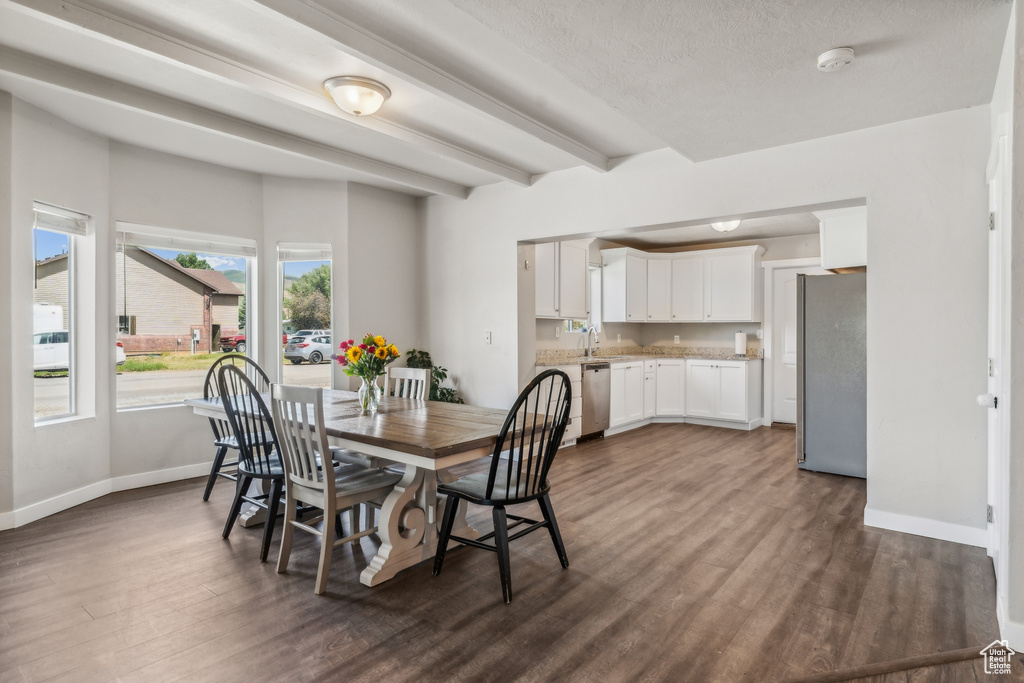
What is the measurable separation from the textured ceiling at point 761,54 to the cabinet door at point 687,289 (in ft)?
12.9

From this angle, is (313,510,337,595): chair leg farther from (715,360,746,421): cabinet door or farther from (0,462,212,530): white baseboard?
(715,360,746,421): cabinet door

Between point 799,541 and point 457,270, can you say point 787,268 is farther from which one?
point 799,541

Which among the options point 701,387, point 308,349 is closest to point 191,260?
point 308,349

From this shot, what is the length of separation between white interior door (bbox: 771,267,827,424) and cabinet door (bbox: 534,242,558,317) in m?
2.97

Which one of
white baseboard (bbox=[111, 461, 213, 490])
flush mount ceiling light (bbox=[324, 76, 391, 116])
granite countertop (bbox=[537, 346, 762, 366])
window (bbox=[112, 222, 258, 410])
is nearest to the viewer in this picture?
flush mount ceiling light (bbox=[324, 76, 391, 116])

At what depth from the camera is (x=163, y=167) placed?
4348 millimetres

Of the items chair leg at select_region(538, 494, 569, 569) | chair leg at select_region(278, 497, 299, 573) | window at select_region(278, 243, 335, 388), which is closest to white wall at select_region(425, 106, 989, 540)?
chair leg at select_region(538, 494, 569, 569)

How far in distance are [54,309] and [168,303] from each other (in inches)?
31.6

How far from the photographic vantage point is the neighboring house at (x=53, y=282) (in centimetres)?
366

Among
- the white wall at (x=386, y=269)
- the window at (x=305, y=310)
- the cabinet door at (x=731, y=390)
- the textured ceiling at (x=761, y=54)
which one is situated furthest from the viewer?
the cabinet door at (x=731, y=390)

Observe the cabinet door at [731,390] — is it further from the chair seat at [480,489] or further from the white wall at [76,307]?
the white wall at [76,307]

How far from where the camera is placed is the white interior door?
6715 millimetres

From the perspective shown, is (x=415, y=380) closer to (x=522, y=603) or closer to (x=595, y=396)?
(x=522, y=603)

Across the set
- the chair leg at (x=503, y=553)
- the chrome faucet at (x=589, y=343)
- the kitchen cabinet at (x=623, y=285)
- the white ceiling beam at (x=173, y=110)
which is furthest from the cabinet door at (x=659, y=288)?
the chair leg at (x=503, y=553)
